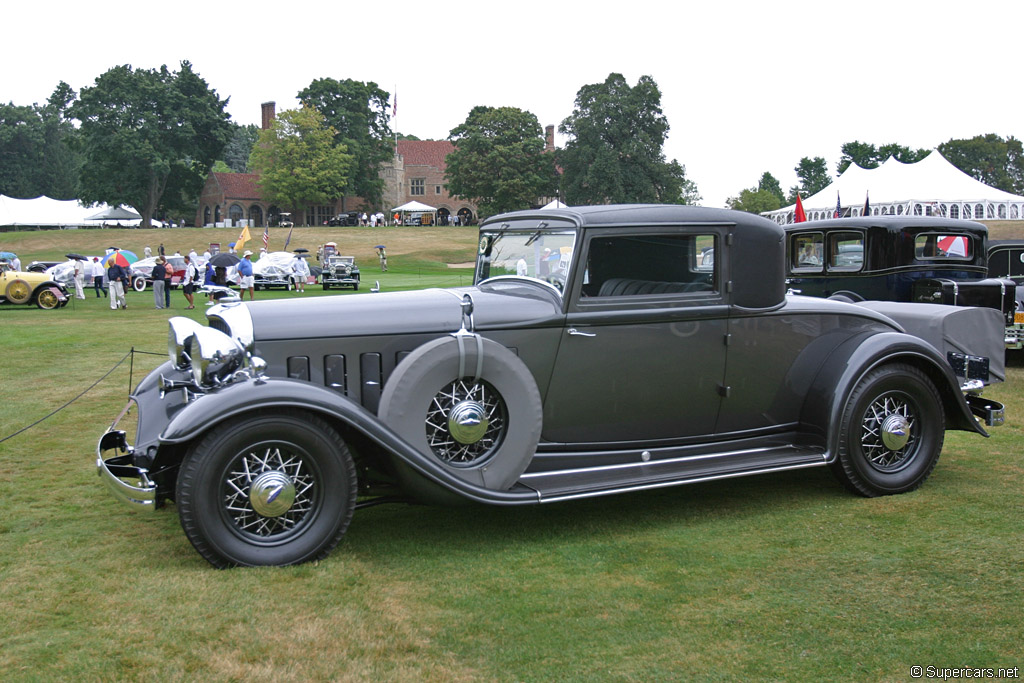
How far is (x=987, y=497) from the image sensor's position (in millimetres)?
5578

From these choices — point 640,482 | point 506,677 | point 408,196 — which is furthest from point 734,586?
point 408,196

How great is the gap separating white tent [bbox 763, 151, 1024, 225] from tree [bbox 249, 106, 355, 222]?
42.6 m

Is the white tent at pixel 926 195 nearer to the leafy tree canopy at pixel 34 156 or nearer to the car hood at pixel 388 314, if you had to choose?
the car hood at pixel 388 314

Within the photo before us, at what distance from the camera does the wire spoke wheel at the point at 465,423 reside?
4723 mm

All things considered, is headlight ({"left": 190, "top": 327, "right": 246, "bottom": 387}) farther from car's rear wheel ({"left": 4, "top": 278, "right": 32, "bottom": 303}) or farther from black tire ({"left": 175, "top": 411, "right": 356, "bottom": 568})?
car's rear wheel ({"left": 4, "top": 278, "right": 32, "bottom": 303})

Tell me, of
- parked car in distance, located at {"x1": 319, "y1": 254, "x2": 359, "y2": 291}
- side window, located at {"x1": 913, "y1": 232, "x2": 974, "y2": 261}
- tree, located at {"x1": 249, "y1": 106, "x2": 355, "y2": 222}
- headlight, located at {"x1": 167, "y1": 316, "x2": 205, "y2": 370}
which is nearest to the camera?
headlight, located at {"x1": 167, "y1": 316, "x2": 205, "y2": 370}

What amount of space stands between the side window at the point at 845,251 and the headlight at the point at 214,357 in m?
9.11

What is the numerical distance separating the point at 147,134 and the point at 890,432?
240 feet

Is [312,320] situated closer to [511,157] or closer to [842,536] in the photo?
[842,536]

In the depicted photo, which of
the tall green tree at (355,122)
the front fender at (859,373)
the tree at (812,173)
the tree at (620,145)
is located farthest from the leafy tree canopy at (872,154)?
the front fender at (859,373)

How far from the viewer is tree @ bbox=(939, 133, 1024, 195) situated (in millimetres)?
94250

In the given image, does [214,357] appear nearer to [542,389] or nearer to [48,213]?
[542,389]

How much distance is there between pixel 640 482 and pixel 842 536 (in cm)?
125

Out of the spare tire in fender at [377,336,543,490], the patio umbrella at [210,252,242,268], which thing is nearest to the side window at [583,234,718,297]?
the spare tire in fender at [377,336,543,490]
